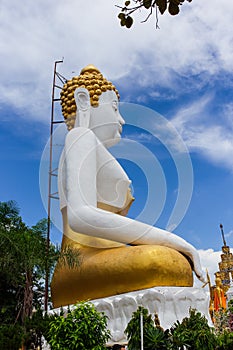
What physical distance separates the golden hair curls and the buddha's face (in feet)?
0.60

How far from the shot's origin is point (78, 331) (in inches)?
307

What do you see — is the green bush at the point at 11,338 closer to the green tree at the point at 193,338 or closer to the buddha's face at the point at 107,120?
the green tree at the point at 193,338

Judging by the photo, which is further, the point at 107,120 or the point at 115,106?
the point at 115,106

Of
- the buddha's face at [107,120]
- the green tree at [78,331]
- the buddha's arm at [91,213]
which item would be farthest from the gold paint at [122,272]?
the buddha's face at [107,120]

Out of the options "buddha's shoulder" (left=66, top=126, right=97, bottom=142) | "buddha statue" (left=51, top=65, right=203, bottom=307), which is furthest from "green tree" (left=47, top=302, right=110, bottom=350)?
"buddha's shoulder" (left=66, top=126, right=97, bottom=142)

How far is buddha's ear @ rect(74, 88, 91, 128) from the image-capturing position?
40.0 ft

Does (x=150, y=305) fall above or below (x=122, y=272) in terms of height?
below

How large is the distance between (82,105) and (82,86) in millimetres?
628

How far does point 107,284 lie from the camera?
9945mm

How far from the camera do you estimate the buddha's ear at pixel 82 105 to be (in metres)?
12.2

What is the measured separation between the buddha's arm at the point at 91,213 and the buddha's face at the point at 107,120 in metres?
0.68

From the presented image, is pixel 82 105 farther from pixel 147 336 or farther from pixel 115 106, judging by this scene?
pixel 147 336

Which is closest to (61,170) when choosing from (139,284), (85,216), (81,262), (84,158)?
(84,158)

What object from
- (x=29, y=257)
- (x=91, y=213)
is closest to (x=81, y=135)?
(x=91, y=213)
